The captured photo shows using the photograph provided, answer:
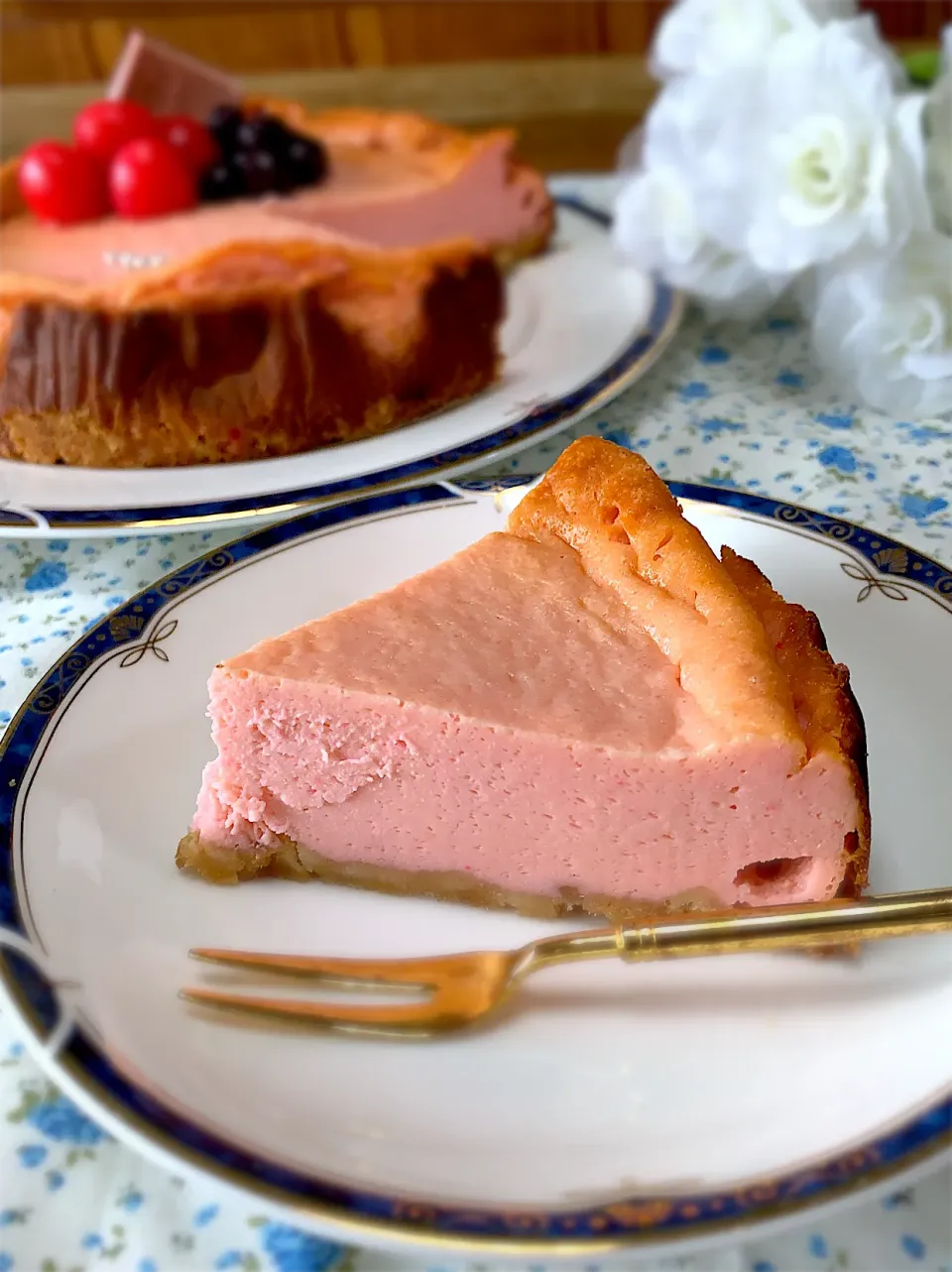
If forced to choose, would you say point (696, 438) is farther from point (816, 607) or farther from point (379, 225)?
point (379, 225)

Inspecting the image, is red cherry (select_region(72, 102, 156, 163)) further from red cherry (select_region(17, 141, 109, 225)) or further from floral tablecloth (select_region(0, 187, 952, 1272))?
floral tablecloth (select_region(0, 187, 952, 1272))

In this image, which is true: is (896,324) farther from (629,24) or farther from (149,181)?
(629,24)

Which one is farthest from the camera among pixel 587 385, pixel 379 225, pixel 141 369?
pixel 379 225

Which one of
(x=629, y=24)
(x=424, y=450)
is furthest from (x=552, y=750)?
(x=629, y=24)

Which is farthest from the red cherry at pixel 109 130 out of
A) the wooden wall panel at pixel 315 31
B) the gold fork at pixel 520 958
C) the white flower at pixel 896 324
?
the wooden wall panel at pixel 315 31

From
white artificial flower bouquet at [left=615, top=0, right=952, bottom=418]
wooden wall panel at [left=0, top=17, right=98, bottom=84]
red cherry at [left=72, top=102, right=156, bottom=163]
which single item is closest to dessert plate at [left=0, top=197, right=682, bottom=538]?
white artificial flower bouquet at [left=615, top=0, right=952, bottom=418]

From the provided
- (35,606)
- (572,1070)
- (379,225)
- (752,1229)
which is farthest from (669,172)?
(752,1229)

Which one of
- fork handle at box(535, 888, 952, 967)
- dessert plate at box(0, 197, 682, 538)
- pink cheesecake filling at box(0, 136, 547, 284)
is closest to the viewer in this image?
fork handle at box(535, 888, 952, 967)
